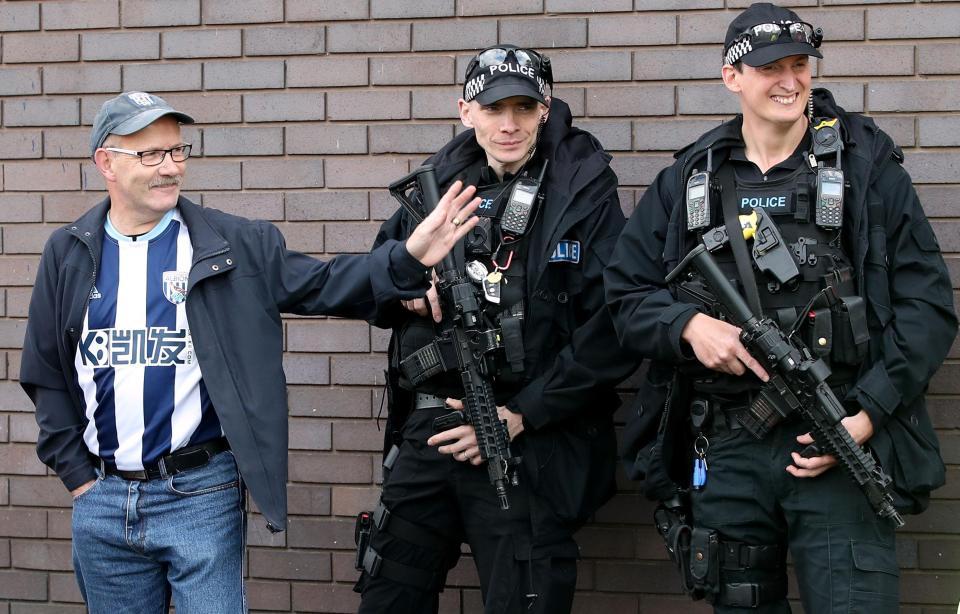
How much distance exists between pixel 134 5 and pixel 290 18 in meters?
0.67

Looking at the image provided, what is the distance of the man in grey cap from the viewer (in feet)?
11.3

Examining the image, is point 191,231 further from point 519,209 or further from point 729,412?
point 729,412

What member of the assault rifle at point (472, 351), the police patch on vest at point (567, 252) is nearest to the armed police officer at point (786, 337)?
the police patch on vest at point (567, 252)

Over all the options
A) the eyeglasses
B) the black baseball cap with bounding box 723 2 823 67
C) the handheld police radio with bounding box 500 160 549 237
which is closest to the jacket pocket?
the black baseball cap with bounding box 723 2 823 67

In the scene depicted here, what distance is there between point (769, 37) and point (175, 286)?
1.92 meters

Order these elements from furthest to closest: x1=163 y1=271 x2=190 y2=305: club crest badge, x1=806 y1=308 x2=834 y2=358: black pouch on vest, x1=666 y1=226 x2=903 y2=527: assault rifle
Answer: x1=163 y1=271 x2=190 y2=305: club crest badge < x1=806 y1=308 x2=834 y2=358: black pouch on vest < x1=666 y1=226 x2=903 y2=527: assault rifle

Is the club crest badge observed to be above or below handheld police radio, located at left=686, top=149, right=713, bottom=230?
below

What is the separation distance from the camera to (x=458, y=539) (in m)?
4.04

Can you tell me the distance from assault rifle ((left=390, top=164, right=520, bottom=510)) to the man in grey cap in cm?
22

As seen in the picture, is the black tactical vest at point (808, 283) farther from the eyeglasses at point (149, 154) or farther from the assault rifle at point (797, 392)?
the eyeglasses at point (149, 154)

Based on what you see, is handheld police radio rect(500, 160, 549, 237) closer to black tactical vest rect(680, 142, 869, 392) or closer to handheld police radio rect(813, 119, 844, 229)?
black tactical vest rect(680, 142, 869, 392)

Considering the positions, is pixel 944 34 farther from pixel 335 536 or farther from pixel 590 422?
pixel 335 536

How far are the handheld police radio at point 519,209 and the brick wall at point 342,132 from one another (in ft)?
2.56

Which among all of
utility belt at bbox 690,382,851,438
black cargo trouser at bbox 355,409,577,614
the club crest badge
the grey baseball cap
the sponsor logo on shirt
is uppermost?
the grey baseball cap
